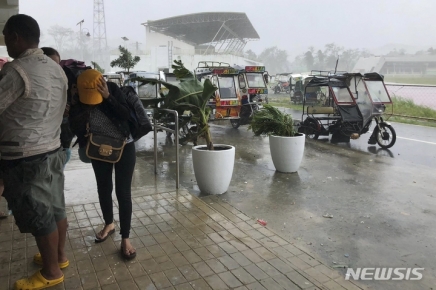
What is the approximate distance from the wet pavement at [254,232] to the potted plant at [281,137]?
0.81 ft

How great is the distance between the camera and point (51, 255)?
8.10ft

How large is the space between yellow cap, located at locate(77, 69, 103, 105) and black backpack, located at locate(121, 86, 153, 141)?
264 millimetres

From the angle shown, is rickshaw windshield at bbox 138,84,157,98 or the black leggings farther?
rickshaw windshield at bbox 138,84,157,98

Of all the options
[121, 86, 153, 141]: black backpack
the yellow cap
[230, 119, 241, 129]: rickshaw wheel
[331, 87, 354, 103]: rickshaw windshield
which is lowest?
[230, 119, 241, 129]: rickshaw wheel

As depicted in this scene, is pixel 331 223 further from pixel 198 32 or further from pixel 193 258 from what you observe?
pixel 198 32

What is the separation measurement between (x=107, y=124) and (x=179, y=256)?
4.09 feet

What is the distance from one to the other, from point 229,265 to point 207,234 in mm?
611

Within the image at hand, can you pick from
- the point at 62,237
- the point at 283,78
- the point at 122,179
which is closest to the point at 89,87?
the point at 122,179

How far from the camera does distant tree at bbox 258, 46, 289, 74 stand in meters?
→ 73.7

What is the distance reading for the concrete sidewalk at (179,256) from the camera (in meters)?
2.67

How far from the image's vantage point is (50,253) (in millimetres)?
2457

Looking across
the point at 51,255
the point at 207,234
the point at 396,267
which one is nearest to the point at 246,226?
the point at 207,234

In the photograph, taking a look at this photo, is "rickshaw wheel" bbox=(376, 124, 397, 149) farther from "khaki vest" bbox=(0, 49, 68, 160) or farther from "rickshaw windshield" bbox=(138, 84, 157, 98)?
"khaki vest" bbox=(0, 49, 68, 160)

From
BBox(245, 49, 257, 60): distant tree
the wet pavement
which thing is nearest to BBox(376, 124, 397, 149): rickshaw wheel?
the wet pavement
